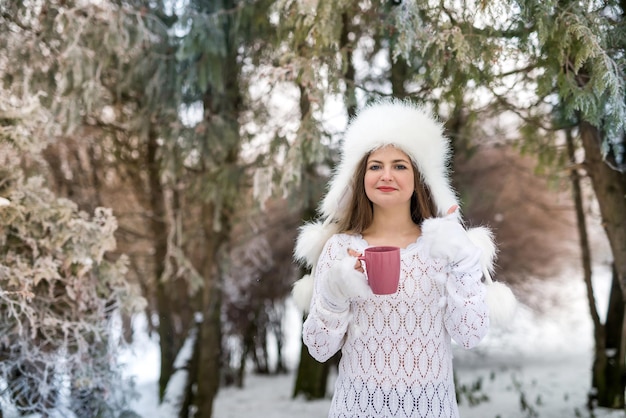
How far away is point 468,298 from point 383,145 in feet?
2.10

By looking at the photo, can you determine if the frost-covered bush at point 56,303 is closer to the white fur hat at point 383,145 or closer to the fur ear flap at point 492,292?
the white fur hat at point 383,145

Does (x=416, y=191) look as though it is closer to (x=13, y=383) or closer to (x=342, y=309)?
(x=342, y=309)

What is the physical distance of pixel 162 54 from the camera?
4367 mm

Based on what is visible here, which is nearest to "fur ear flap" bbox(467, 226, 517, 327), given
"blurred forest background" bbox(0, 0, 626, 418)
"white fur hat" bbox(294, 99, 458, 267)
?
"white fur hat" bbox(294, 99, 458, 267)

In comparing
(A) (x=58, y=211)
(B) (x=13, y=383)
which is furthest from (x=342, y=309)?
(B) (x=13, y=383)

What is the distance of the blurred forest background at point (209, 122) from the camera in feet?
9.52

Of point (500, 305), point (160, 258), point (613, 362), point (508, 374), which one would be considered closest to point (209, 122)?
point (160, 258)

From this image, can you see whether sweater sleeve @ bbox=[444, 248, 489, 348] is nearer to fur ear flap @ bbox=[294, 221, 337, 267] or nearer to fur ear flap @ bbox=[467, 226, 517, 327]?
fur ear flap @ bbox=[467, 226, 517, 327]

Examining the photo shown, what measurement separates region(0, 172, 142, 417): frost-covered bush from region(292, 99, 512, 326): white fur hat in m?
1.55

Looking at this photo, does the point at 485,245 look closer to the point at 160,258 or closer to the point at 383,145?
the point at 383,145

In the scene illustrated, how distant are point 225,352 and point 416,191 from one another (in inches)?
238

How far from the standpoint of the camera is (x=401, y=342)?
2.10 metres

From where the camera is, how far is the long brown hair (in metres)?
2.29

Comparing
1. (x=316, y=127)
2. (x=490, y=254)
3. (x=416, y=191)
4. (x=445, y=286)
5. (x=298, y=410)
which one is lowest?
(x=298, y=410)
